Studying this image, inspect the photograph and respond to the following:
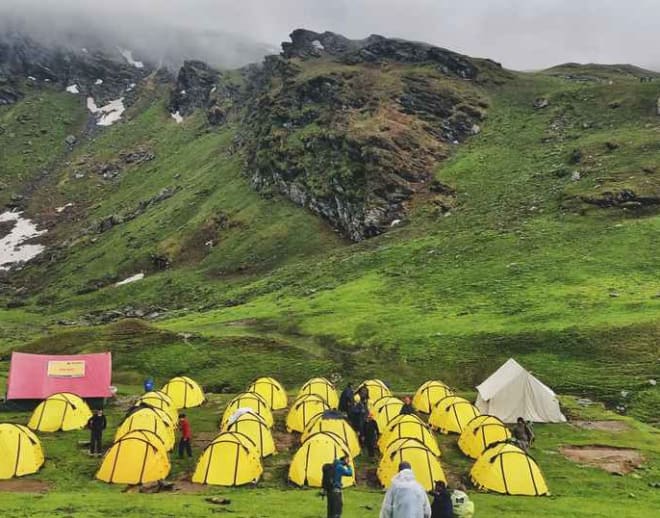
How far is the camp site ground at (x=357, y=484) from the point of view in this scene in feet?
80.7

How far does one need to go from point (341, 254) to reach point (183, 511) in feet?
246

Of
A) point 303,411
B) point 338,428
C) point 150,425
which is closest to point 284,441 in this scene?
point 303,411

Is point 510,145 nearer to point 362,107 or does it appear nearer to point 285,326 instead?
point 362,107

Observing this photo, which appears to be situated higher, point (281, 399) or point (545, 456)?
point (281, 399)

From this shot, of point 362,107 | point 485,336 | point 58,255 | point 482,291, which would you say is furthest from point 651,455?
point 58,255

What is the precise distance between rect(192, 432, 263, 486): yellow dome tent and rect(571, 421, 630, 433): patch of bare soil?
2082cm

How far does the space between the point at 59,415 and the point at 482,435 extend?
2522 centimetres

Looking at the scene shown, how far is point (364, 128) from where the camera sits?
125 meters

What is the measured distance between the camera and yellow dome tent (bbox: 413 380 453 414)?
43.5m

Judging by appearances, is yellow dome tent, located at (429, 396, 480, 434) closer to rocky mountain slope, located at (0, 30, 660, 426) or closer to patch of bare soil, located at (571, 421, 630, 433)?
patch of bare soil, located at (571, 421, 630, 433)

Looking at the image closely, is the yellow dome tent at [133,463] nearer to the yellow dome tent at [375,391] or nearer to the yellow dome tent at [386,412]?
the yellow dome tent at [386,412]

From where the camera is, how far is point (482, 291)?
221 ft

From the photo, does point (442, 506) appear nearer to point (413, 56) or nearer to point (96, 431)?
point (96, 431)

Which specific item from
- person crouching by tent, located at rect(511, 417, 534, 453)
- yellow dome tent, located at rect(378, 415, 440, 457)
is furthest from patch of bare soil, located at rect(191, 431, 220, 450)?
person crouching by tent, located at rect(511, 417, 534, 453)
